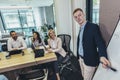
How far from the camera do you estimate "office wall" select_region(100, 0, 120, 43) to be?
1.29 meters

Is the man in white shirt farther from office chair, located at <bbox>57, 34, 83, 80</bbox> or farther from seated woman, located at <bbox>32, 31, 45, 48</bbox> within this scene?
office chair, located at <bbox>57, 34, 83, 80</bbox>

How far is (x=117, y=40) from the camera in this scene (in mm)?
1142

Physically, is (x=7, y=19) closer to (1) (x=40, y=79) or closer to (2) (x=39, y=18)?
(2) (x=39, y=18)

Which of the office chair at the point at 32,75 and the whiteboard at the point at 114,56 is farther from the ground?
the whiteboard at the point at 114,56

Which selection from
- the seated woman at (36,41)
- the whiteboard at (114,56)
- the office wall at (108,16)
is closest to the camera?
the whiteboard at (114,56)

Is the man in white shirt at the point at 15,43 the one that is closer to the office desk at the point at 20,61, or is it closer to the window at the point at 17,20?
the office desk at the point at 20,61

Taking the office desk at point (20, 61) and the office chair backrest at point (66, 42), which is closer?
the office desk at point (20, 61)

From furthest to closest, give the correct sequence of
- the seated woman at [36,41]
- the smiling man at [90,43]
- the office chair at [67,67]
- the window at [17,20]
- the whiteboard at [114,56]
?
the window at [17,20]
the seated woman at [36,41]
the office chair at [67,67]
the smiling man at [90,43]
the whiteboard at [114,56]

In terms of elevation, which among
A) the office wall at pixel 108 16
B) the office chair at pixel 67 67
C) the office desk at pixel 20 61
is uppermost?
the office wall at pixel 108 16

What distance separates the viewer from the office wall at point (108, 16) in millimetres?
1290

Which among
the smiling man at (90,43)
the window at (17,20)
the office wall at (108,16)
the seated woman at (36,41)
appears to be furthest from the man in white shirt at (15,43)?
the window at (17,20)

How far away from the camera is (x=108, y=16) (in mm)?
1415

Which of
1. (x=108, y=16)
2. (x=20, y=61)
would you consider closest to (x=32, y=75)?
(x=20, y=61)

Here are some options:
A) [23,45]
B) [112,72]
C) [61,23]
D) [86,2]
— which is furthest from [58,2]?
[112,72]
